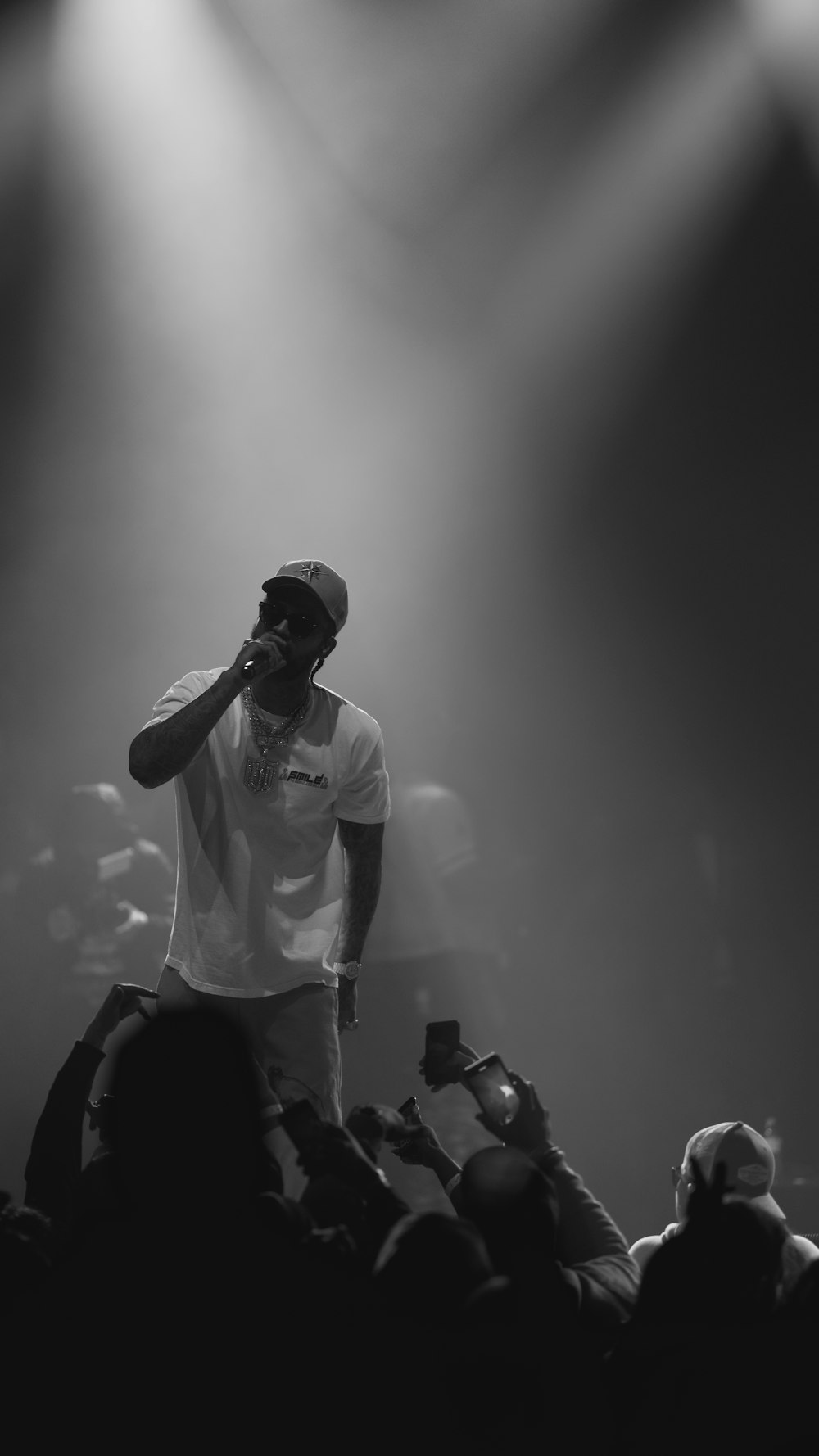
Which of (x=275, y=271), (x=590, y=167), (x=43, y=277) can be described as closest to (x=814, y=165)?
(x=590, y=167)

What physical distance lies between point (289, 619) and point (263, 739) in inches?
13.0

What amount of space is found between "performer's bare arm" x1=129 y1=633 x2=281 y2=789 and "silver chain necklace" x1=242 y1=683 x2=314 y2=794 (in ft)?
0.85

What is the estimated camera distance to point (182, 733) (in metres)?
2.99

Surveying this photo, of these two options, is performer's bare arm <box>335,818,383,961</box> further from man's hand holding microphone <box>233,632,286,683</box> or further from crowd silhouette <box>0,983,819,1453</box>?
crowd silhouette <box>0,983,819,1453</box>

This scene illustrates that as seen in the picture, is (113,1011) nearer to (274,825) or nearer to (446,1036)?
Answer: (446,1036)

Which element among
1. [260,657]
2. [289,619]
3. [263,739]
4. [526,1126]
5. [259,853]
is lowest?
[526,1126]

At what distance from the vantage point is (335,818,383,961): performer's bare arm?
3.47 meters

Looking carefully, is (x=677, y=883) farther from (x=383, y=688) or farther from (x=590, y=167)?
(x=590, y=167)

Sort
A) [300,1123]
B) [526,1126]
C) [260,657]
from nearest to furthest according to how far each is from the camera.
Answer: [300,1123] < [526,1126] < [260,657]

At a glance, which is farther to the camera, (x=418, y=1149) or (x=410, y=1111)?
(x=410, y=1111)

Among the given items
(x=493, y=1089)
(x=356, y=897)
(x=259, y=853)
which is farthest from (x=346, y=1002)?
(x=493, y=1089)

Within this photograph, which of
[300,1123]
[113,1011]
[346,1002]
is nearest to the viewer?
[300,1123]

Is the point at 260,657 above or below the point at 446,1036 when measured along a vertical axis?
above

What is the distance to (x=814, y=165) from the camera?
7402 millimetres
